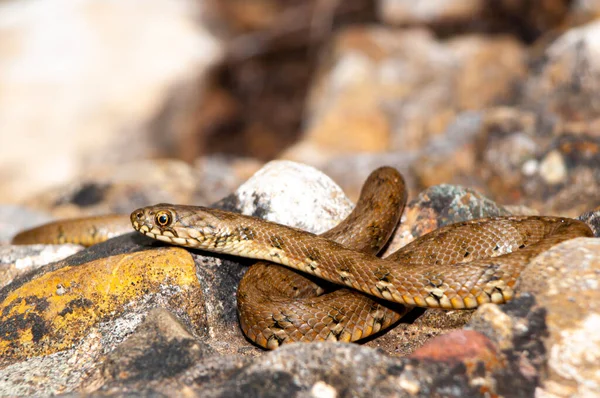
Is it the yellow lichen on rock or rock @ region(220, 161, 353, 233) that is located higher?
rock @ region(220, 161, 353, 233)

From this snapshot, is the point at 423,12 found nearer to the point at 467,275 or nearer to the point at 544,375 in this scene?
the point at 467,275

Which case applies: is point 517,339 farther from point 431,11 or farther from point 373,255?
point 431,11

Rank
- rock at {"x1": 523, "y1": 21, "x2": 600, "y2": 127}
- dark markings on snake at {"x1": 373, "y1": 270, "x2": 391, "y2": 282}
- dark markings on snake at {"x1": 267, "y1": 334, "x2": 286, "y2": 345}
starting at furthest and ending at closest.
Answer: rock at {"x1": 523, "y1": 21, "x2": 600, "y2": 127} < dark markings on snake at {"x1": 373, "y1": 270, "x2": 391, "y2": 282} < dark markings on snake at {"x1": 267, "y1": 334, "x2": 286, "y2": 345}

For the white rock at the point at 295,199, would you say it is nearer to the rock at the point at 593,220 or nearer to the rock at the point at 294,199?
the rock at the point at 294,199

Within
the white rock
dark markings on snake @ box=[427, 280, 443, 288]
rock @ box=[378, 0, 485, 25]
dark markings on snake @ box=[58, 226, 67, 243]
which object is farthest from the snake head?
rock @ box=[378, 0, 485, 25]

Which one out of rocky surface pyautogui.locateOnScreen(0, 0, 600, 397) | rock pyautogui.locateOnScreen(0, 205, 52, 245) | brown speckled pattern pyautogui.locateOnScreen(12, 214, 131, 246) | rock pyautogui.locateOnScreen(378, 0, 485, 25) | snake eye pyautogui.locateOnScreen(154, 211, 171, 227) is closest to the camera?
rocky surface pyautogui.locateOnScreen(0, 0, 600, 397)

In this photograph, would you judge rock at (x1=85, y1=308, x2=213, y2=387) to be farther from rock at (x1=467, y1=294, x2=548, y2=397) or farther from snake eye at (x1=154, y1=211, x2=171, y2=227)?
rock at (x1=467, y1=294, x2=548, y2=397)

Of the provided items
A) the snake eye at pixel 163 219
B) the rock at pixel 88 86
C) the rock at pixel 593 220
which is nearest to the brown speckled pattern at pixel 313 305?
the snake eye at pixel 163 219

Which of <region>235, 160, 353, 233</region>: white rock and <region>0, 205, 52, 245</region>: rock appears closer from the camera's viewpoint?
<region>235, 160, 353, 233</region>: white rock
